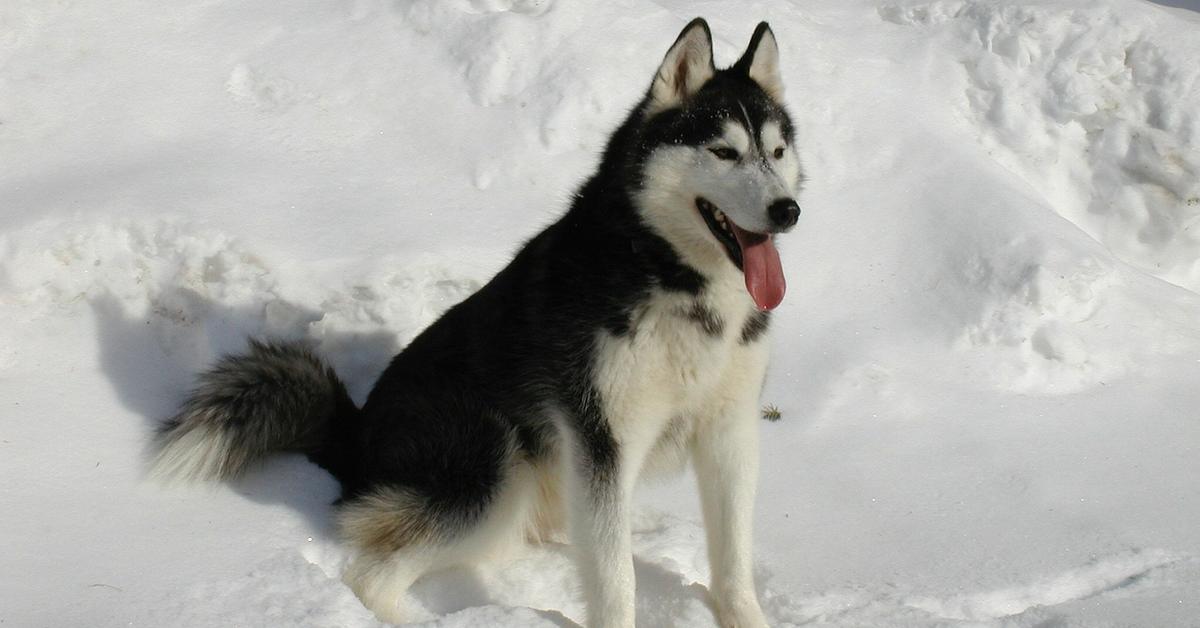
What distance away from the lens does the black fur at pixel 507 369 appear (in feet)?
11.5

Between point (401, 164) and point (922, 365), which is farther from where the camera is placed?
point (401, 164)

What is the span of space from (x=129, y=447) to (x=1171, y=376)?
4.85 meters

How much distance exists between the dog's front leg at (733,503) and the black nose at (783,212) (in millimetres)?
691

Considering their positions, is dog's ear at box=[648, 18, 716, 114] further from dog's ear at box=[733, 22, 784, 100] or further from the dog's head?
dog's ear at box=[733, 22, 784, 100]

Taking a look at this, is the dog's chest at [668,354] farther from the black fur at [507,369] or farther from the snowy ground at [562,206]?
the snowy ground at [562,206]

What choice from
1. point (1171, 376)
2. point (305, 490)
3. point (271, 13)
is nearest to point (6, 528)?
point (305, 490)

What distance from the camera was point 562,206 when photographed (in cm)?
575

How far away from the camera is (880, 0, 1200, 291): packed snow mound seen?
21.2 feet

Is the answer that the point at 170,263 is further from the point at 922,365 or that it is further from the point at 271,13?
the point at 922,365


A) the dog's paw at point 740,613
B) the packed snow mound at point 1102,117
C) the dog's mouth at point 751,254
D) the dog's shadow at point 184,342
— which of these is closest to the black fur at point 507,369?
the dog's mouth at point 751,254

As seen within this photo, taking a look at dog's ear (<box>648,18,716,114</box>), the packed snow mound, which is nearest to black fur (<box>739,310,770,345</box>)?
dog's ear (<box>648,18,716,114</box>)

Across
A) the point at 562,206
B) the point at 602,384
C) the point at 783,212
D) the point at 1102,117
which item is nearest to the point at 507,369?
the point at 602,384

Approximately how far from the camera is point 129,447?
163 inches

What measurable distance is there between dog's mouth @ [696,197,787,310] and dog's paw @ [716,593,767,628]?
40.1 inches
